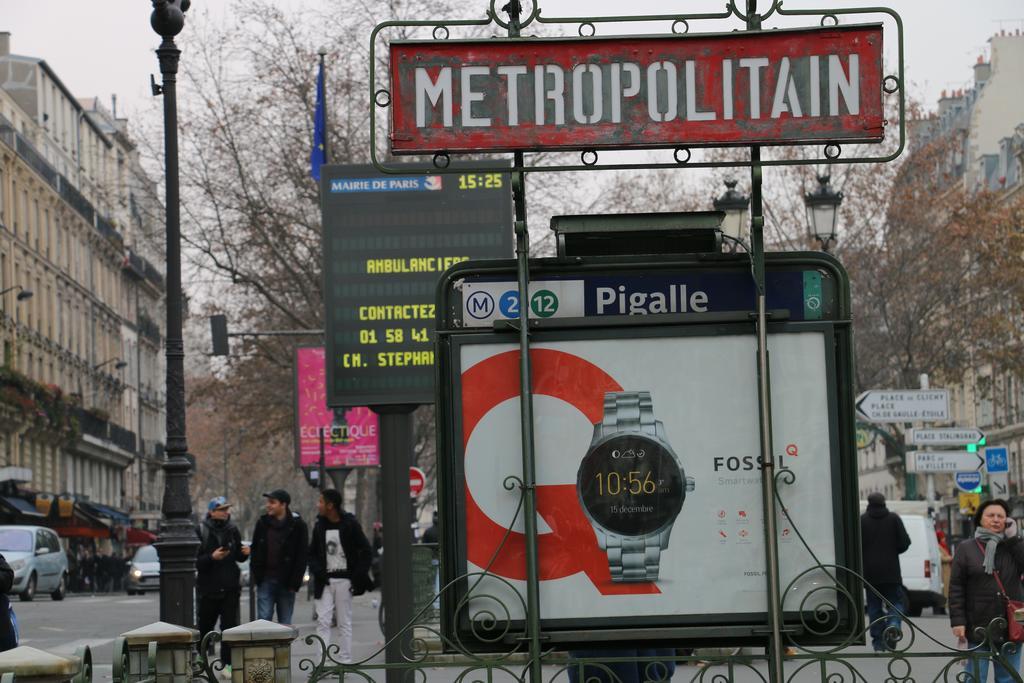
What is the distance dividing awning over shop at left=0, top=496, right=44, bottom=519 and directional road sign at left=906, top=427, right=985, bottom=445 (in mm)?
36256

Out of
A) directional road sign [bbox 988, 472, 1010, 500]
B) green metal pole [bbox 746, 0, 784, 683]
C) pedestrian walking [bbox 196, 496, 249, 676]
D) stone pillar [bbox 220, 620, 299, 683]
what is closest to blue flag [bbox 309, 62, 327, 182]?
directional road sign [bbox 988, 472, 1010, 500]

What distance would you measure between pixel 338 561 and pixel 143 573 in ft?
115

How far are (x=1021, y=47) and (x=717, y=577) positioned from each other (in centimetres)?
7994

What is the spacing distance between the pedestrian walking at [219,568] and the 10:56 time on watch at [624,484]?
9981 millimetres

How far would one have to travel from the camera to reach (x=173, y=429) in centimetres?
1680

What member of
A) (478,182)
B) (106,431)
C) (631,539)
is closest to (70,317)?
(106,431)

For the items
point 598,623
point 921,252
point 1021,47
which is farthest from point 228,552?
point 1021,47

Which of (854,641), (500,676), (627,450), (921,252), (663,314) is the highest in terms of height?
(921,252)

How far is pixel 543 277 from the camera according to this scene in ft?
22.9

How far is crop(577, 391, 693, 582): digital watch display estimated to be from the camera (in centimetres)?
683

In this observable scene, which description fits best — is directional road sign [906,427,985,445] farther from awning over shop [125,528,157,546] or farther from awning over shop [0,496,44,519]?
awning over shop [125,528,157,546]

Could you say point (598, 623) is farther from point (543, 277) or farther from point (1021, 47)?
point (1021, 47)

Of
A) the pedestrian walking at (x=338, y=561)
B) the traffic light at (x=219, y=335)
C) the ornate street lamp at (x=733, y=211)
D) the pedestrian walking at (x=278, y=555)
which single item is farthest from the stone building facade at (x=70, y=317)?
the pedestrian walking at (x=338, y=561)

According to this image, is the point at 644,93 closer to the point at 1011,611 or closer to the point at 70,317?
the point at 1011,611
